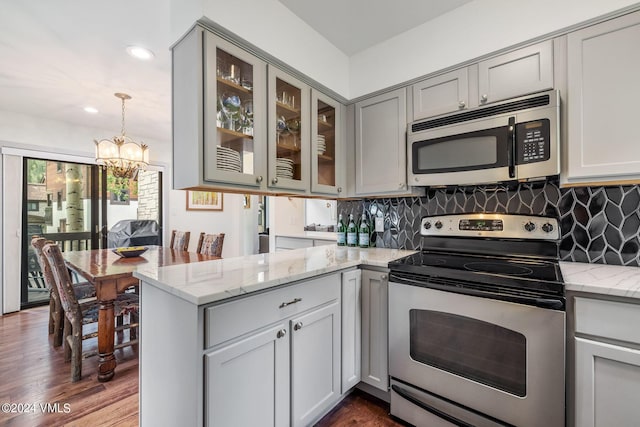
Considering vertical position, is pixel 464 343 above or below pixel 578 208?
below

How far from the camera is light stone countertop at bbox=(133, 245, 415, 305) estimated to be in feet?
3.59

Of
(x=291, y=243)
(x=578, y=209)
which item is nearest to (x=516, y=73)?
(x=578, y=209)

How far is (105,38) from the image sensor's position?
2.12m

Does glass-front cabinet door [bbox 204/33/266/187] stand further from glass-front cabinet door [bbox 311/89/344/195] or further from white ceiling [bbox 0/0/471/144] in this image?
white ceiling [bbox 0/0/471/144]

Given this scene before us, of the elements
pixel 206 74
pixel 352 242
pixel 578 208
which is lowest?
pixel 352 242

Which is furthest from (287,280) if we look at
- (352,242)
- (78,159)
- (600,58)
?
(78,159)

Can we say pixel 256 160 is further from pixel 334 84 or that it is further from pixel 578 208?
pixel 578 208

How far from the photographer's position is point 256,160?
1684mm

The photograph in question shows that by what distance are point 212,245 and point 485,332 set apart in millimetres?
2812

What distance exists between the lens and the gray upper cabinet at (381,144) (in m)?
2.06

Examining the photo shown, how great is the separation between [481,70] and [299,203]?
8.33 feet

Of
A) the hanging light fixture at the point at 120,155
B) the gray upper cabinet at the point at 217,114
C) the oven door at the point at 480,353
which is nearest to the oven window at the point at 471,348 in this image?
the oven door at the point at 480,353

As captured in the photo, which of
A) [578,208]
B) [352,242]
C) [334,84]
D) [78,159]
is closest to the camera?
[578,208]

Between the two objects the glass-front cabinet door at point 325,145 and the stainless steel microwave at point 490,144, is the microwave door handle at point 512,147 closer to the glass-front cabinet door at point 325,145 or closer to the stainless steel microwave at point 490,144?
the stainless steel microwave at point 490,144
